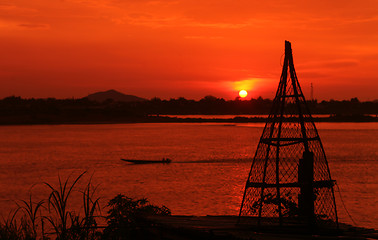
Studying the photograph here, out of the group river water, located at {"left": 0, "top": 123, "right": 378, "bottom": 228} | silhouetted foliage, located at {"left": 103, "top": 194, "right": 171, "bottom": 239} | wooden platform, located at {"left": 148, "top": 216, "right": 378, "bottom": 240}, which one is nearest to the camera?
wooden platform, located at {"left": 148, "top": 216, "right": 378, "bottom": 240}

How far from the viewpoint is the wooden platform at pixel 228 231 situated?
8.63 metres

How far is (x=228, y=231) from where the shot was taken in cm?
897

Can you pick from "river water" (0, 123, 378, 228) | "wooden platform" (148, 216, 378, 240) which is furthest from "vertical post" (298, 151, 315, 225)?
"river water" (0, 123, 378, 228)

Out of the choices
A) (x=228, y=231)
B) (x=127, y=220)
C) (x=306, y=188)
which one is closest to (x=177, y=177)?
(x=127, y=220)

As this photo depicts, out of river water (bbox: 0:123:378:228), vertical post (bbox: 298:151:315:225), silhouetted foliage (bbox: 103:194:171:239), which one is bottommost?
river water (bbox: 0:123:378:228)

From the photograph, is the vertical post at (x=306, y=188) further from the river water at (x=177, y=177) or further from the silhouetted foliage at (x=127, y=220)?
the river water at (x=177, y=177)

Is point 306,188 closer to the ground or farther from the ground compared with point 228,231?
farther from the ground

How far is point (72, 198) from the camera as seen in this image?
34812 mm

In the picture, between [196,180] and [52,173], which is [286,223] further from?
[52,173]

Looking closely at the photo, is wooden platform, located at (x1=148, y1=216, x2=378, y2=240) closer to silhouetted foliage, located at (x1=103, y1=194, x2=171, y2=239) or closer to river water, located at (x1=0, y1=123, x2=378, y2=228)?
silhouetted foliage, located at (x1=103, y1=194, x2=171, y2=239)

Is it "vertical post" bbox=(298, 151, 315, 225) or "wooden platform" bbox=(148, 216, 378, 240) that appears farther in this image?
"vertical post" bbox=(298, 151, 315, 225)

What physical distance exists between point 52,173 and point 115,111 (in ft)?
450

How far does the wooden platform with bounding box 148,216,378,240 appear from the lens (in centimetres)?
863

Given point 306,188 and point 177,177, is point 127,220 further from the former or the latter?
point 177,177
